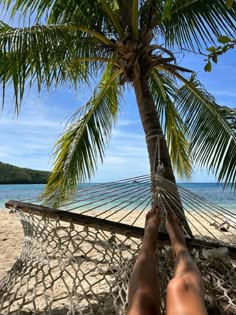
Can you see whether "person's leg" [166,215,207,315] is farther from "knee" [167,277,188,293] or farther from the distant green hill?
the distant green hill

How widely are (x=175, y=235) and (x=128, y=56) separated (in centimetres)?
142

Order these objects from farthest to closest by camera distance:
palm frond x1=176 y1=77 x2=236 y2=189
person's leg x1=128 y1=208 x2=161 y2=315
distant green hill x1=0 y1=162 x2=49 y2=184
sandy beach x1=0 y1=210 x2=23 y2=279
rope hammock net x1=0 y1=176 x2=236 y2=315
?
distant green hill x1=0 y1=162 x2=49 y2=184 < sandy beach x1=0 y1=210 x2=23 y2=279 < palm frond x1=176 y1=77 x2=236 y2=189 < rope hammock net x1=0 y1=176 x2=236 y2=315 < person's leg x1=128 y1=208 x2=161 y2=315

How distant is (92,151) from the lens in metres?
3.48

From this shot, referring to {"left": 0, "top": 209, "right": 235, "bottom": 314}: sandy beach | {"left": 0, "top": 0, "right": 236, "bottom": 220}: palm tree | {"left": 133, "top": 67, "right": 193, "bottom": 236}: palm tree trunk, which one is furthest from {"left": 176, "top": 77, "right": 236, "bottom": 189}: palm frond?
{"left": 133, "top": 67, "right": 193, "bottom": 236}: palm tree trunk

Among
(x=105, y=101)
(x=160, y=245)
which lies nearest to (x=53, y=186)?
(x=105, y=101)

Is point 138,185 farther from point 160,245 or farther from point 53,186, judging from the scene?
point 53,186

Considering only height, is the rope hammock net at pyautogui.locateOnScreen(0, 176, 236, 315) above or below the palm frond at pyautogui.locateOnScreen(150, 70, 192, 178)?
below

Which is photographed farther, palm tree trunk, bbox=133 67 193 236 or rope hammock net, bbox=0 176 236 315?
palm tree trunk, bbox=133 67 193 236

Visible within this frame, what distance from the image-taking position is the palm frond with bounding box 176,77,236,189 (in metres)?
2.67

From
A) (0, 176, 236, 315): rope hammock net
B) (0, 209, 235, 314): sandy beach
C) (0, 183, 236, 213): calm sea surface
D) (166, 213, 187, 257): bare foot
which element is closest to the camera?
(166, 213, 187, 257): bare foot

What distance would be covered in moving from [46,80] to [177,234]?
1465 mm

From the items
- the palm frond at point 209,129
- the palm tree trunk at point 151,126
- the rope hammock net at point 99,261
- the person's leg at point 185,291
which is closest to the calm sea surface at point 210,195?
the palm frond at point 209,129

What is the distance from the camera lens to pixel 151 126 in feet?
7.52

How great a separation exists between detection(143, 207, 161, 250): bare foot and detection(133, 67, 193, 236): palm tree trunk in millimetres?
481
